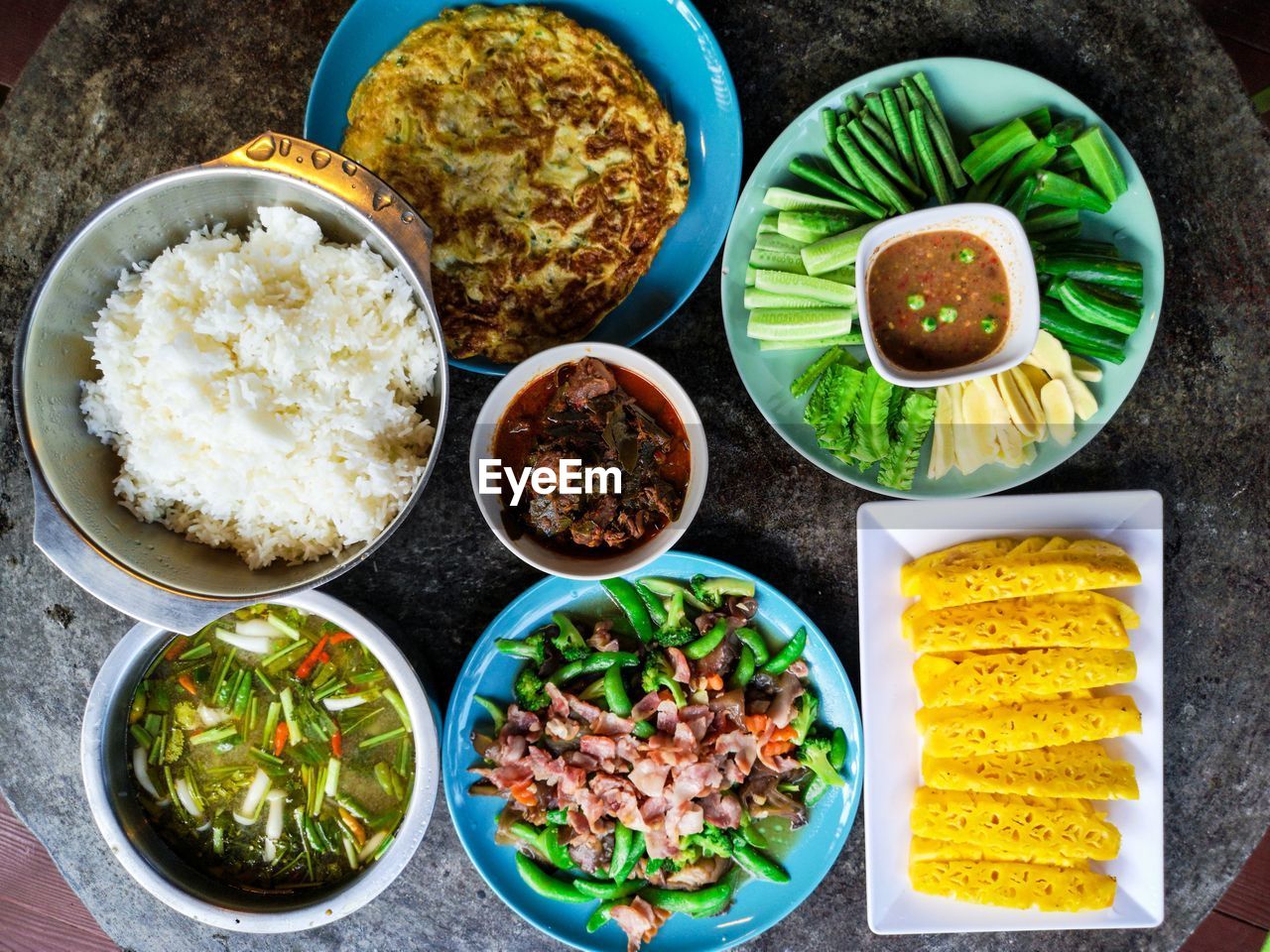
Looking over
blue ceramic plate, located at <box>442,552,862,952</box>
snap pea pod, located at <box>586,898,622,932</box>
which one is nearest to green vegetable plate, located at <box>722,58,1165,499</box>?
blue ceramic plate, located at <box>442,552,862,952</box>

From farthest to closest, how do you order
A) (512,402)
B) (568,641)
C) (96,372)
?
1. (568,641)
2. (512,402)
3. (96,372)

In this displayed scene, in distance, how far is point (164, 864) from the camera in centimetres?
270

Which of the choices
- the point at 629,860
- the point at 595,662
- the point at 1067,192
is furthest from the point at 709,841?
the point at 1067,192

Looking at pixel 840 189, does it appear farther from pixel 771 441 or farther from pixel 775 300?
pixel 771 441

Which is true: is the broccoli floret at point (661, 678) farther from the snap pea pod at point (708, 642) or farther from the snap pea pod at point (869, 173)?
the snap pea pod at point (869, 173)

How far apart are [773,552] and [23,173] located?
280 cm

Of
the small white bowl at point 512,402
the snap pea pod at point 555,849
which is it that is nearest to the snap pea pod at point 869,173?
the small white bowl at point 512,402

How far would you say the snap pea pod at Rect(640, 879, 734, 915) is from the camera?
282 cm

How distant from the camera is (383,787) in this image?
9.25ft

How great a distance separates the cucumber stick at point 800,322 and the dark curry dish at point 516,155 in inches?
15.8

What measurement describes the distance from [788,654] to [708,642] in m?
0.27

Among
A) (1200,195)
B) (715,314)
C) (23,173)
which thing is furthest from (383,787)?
(1200,195)

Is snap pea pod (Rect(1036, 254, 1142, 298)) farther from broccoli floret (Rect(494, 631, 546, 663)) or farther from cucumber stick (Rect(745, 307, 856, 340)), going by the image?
broccoli floret (Rect(494, 631, 546, 663))

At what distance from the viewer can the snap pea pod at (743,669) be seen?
2.85 meters
